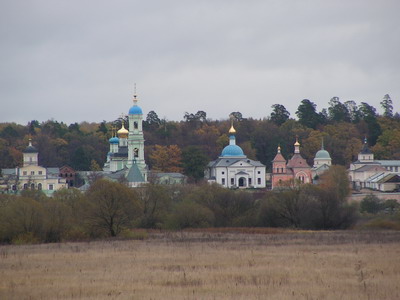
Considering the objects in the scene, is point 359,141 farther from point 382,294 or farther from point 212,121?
point 382,294

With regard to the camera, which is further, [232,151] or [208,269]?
[232,151]

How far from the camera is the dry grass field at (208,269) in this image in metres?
26.1

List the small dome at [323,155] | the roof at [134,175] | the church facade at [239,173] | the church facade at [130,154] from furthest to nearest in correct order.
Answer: the small dome at [323,155], the church facade at [239,173], the church facade at [130,154], the roof at [134,175]

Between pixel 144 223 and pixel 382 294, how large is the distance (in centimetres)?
2805

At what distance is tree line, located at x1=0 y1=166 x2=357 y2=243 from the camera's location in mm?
42500

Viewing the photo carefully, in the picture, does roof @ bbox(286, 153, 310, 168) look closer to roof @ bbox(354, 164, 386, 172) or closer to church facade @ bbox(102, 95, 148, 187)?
roof @ bbox(354, 164, 386, 172)

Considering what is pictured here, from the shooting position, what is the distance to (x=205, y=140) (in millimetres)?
127812

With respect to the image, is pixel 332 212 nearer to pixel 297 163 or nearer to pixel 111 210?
pixel 111 210

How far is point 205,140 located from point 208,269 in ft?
319

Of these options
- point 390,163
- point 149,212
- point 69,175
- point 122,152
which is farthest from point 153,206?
point 390,163

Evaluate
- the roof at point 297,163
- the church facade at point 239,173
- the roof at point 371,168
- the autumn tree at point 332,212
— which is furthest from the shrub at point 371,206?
the roof at point 297,163

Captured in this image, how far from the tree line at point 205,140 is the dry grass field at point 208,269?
65181mm

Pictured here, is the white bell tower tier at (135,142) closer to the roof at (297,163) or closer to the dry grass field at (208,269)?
the roof at (297,163)

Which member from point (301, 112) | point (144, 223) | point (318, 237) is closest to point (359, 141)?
point (301, 112)
